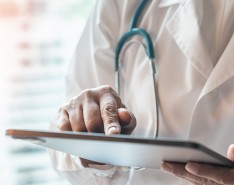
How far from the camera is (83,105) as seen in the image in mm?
766

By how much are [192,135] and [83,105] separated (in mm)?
243

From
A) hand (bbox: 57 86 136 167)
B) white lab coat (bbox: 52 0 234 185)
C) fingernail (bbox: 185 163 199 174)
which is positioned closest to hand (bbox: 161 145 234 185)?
fingernail (bbox: 185 163 199 174)

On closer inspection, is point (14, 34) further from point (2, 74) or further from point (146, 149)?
point (146, 149)

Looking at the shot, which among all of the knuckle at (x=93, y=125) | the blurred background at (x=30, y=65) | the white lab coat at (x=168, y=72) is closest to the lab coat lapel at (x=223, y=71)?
the white lab coat at (x=168, y=72)

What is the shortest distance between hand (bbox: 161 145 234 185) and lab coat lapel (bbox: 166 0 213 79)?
280mm

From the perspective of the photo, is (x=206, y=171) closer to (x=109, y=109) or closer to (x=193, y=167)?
(x=193, y=167)

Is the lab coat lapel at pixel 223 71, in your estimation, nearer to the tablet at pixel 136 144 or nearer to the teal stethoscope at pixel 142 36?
the teal stethoscope at pixel 142 36

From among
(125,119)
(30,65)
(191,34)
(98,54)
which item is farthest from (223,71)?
(30,65)

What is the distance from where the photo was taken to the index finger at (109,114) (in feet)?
2.12

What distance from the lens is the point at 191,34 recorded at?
89 centimetres

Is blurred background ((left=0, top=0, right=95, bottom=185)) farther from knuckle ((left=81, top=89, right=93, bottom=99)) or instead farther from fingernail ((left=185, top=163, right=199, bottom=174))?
fingernail ((left=185, top=163, right=199, bottom=174))

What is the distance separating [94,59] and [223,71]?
0.35 m

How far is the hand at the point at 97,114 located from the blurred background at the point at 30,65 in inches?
19.4

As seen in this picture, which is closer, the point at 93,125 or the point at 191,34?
the point at 93,125
